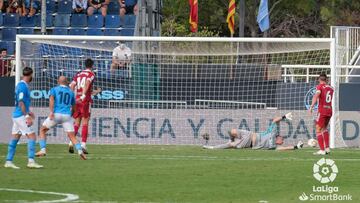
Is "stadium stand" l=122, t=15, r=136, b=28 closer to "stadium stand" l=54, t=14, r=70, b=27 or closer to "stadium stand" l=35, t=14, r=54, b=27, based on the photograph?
"stadium stand" l=54, t=14, r=70, b=27

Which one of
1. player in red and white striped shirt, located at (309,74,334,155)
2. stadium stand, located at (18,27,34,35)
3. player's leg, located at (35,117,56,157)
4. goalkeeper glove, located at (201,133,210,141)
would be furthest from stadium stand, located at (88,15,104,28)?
player's leg, located at (35,117,56,157)

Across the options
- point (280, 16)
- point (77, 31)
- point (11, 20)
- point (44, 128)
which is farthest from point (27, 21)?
point (280, 16)

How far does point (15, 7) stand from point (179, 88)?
10.4m

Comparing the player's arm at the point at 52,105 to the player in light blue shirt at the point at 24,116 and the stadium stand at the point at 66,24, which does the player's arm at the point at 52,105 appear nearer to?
the player in light blue shirt at the point at 24,116

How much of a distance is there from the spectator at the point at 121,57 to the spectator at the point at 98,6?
755 cm

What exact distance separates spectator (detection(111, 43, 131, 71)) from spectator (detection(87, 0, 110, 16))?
755 cm

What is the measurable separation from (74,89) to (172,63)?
6601mm

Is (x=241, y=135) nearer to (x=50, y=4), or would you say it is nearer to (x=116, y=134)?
(x=116, y=134)

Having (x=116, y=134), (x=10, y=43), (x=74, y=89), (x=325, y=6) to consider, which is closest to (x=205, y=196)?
(x=74, y=89)

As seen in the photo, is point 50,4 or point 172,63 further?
point 50,4

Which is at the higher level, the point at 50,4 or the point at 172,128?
the point at 50,4

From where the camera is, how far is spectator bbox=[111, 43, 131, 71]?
3209 centimetres

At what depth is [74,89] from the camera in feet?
87.5

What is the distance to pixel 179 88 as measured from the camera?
107 feet
